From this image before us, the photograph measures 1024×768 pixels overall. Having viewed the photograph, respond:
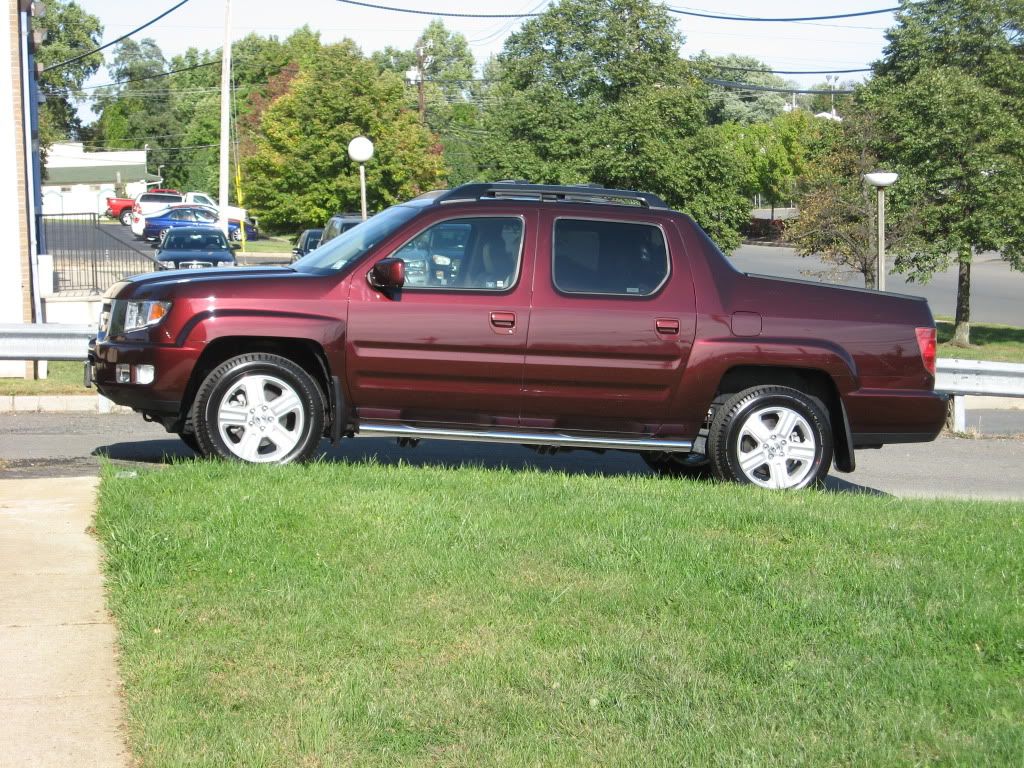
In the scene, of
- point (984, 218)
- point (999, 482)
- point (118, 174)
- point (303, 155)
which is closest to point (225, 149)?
point (303, 155)

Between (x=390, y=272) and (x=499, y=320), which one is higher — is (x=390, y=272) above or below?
above

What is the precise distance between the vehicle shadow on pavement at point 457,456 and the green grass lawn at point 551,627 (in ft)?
7.13

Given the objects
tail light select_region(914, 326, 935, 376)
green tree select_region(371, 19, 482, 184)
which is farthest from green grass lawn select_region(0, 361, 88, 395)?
green tree select_region(371, 19, 482, 184)

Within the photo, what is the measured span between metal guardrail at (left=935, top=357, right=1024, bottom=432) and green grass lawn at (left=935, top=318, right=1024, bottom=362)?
557 inches

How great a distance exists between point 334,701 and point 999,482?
26.3ft

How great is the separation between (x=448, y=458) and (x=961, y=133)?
2490cm

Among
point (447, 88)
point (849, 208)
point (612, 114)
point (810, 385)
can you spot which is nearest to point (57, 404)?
point (810, 385)

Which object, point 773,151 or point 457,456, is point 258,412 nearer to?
point 457,456

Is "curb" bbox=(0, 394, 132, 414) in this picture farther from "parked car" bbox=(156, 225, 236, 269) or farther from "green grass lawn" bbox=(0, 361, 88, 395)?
"parked car" bbox=(156, 225, 236, 269)

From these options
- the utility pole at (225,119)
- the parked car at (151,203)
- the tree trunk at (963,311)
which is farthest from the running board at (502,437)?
the parked car at (151,203)

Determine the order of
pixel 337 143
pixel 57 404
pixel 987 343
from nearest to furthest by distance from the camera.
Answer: pixel 57 404, pixel 987 343, pixel 337 143

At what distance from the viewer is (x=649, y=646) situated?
4.82 metres

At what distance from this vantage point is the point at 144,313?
26.9 ft

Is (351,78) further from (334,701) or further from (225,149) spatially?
(334,701)
